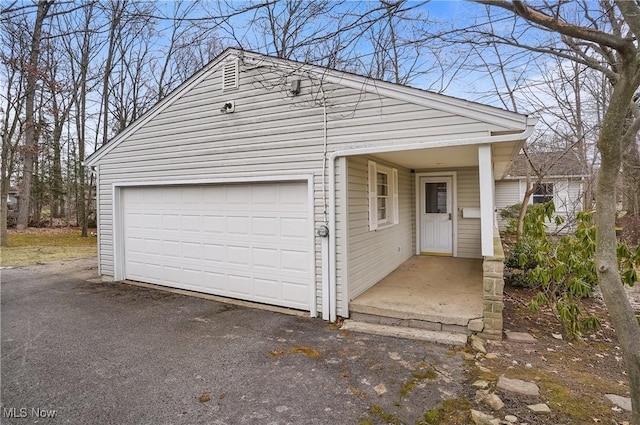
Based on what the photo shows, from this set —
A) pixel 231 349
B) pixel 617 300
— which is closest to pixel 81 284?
pixel 231 349

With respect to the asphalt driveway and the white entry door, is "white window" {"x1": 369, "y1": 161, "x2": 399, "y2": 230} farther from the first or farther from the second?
the asphalt driveway

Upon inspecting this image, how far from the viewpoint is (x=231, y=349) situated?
4.07m

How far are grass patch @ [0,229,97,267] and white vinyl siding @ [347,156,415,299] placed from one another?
9.31 metres

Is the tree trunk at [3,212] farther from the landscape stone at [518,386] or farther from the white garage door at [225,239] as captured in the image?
the landscape stone at [518,386]

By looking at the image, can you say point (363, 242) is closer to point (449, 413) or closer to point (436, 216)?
point (449, 413)

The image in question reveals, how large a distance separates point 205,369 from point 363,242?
306cm

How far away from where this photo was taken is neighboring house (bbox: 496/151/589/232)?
38.9 ft

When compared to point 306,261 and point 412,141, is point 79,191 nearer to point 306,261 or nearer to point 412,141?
point 306,261

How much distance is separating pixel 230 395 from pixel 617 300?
3.03 meters

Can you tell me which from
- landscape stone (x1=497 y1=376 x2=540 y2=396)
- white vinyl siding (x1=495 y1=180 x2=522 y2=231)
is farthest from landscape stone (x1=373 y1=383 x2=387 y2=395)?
white vinyl siding (x1=495 y1=180 x2=522 y2=231)

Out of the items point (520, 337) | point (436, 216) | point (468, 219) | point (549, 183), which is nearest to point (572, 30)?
point (520, 337)

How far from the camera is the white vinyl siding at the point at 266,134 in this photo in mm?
4758

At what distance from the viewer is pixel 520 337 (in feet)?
13.9

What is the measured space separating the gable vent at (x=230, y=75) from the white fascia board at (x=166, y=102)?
Result: 155 millimetres
